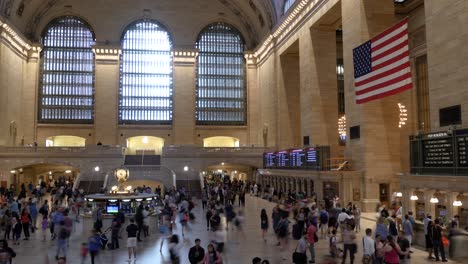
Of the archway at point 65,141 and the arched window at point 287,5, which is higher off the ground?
the arched window at point 287,5

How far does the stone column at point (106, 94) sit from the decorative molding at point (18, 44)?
5.42 metres

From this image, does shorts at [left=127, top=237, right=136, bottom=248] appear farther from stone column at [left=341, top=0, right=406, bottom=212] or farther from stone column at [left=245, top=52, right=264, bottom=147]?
stone column at [left=245, top=52, right=264, bottom=147]

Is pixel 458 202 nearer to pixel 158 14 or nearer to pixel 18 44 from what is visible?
pixel 158 14

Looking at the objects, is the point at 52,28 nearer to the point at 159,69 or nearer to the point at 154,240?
the point at 159,69

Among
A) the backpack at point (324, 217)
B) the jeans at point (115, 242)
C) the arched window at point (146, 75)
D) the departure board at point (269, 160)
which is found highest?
the arched window at point (146, 75)

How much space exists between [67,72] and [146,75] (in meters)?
7.42

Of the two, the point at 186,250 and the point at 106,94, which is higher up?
the point at 106,94

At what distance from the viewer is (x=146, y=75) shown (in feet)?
146

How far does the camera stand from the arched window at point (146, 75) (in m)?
44.0

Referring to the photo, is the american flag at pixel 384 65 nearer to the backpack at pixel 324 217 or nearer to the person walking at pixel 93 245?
the backpack at pixel 324 217

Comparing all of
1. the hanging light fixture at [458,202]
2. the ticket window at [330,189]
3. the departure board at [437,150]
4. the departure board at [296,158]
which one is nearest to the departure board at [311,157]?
the departure board at [296,158]

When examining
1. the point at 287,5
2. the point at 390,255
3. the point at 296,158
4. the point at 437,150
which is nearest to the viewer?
the point at 390,255

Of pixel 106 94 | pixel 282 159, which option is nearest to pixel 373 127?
pixel 282 159

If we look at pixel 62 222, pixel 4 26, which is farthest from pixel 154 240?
pixel 4 26
